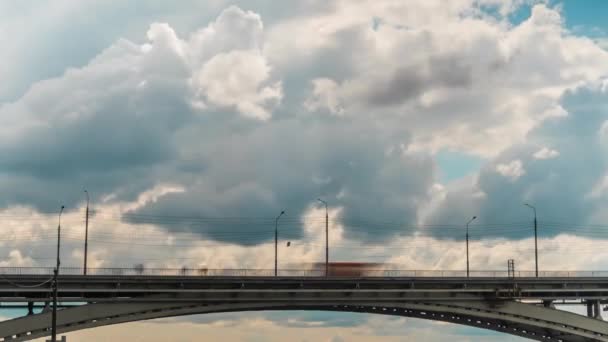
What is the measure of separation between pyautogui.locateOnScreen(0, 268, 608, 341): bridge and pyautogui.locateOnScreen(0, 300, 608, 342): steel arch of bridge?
0.30ft

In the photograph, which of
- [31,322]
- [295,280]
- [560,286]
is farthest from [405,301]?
[31,322]

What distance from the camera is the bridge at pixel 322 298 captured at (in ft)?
282

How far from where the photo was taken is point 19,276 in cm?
8525

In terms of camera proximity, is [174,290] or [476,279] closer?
[174,290]

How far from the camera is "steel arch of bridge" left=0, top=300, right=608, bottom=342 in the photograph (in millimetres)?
84562

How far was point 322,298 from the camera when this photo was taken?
320 feet

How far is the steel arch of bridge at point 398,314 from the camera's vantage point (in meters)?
84.6

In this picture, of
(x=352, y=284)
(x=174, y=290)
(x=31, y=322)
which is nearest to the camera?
(x=31, y=322)

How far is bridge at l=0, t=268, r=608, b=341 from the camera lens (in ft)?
282

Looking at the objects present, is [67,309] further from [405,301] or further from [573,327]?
[573,327]

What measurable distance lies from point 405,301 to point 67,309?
114 feet

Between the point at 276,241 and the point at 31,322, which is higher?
the point at 276,241

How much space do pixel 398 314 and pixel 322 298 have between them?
33.8 ft

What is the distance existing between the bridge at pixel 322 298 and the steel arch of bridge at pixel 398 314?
3.6 inches
